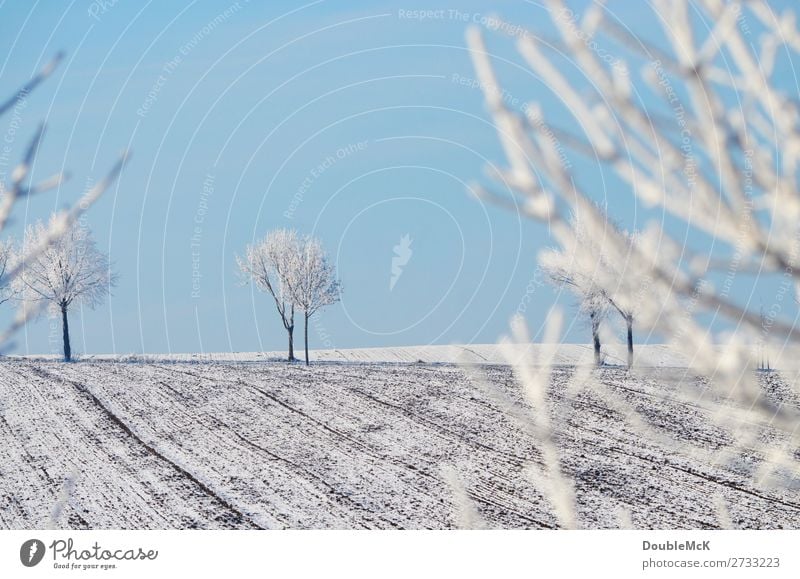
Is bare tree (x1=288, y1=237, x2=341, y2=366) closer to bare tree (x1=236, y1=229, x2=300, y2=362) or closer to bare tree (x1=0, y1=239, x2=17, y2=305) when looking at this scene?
bare tree (x1=236, y1=229, x2=300, y2=362)

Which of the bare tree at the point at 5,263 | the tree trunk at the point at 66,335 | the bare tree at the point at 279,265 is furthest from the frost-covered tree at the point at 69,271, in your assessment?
the bare tree at the point at 279,265

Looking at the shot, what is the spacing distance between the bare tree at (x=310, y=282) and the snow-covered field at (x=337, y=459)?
1.47 m

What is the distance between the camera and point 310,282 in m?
13.8

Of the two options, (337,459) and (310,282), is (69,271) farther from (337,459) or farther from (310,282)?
(337,459)

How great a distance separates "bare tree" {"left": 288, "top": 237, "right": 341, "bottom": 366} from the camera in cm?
1202

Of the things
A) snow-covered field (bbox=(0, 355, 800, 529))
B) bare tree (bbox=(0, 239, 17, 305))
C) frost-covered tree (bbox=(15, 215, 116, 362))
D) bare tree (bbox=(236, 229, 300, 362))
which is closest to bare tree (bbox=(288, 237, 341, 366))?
bare tree (bbox=(236, 229, 300, 362))

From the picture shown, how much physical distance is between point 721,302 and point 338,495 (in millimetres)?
5683

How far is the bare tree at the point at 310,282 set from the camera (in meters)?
12.0

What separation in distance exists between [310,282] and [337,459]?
6381mm

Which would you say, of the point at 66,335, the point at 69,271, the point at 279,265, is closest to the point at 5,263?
the point at 279,265

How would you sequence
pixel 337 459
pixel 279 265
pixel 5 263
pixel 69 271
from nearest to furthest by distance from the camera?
pixel 337 459
pixel 5 263
pixel 279 265
pixel 69 271

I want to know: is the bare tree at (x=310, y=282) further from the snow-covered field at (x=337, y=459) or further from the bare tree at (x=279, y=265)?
the snow-covered field at (x=337, y=459)

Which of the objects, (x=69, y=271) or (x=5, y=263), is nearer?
(x=5, y=263)
